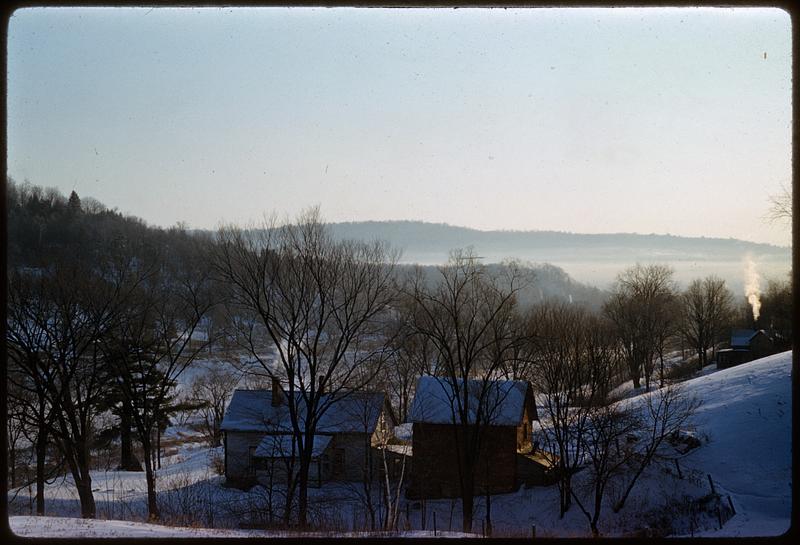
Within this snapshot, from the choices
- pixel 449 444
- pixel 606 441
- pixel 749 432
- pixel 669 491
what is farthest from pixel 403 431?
pixel 749 432

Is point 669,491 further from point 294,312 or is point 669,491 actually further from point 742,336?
point 294,312

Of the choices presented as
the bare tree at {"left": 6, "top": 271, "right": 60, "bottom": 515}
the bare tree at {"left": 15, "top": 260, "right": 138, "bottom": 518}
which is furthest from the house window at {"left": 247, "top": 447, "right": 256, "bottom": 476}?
the bare tree at {"left": 6, "top": 271, "right": 60, "bottom": 515}

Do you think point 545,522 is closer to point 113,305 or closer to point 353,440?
point 353,440

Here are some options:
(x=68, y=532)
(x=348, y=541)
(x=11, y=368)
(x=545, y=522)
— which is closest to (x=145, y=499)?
(x=11, y=368)

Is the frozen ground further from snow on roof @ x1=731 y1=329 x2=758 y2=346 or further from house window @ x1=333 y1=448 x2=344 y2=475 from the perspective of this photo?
snow on roof @ x1=731 y1=329 x2=758 y2=346

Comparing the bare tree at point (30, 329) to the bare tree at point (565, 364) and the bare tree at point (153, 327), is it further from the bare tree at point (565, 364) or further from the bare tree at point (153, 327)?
the bare tree at point (565, 364)

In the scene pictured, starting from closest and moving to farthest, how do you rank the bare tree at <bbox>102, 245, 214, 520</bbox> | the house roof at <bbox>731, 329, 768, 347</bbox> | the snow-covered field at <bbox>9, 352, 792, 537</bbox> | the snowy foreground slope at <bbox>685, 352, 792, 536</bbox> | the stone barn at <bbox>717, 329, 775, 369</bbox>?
1. the bare tree at <bbox>102, 245, 214, 520</bbox>
2. the snowy foreground slope at <bbox>685, 352, 792, 536</bbox>
3. the snow-covered field at <bbox>9, 352, 792, 537</bbox>
4. the house roof at <bbox>731, 329, 768, 347</bbox>
5. the stone barn at <bbox>717, 329, 775, 369</bbox>
